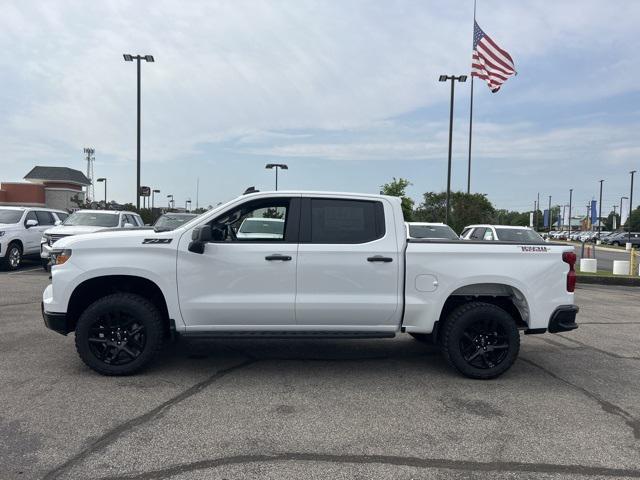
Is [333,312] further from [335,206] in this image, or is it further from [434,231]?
[434,231]

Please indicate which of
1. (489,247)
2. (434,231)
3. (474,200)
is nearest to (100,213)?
(434,231)

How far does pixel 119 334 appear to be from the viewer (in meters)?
5.18

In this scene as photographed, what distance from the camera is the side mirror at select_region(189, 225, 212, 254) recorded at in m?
4.85

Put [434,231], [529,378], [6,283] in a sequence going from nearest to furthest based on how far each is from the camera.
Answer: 1. [529,378]
2. [6,283]
3. [434,231]

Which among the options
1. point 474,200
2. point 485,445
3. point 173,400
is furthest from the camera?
point 474,200

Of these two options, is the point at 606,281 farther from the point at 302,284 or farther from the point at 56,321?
the point at 56,321

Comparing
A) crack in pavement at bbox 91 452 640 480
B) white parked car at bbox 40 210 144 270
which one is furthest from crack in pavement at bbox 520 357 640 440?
white parked car at bbox 40 210 144 270

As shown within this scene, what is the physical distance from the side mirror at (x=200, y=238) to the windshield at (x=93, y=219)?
10.4 metres

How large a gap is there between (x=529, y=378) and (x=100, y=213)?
12875 millimetres

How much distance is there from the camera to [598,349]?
271 inches

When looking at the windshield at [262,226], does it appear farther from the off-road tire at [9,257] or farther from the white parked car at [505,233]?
the off-road tire at [9,257]

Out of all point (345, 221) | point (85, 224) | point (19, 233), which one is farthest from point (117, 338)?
point (19, 233)

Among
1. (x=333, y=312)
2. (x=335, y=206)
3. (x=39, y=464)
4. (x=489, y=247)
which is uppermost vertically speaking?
(x=335, y=206)

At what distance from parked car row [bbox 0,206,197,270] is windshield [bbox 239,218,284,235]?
8.49m
